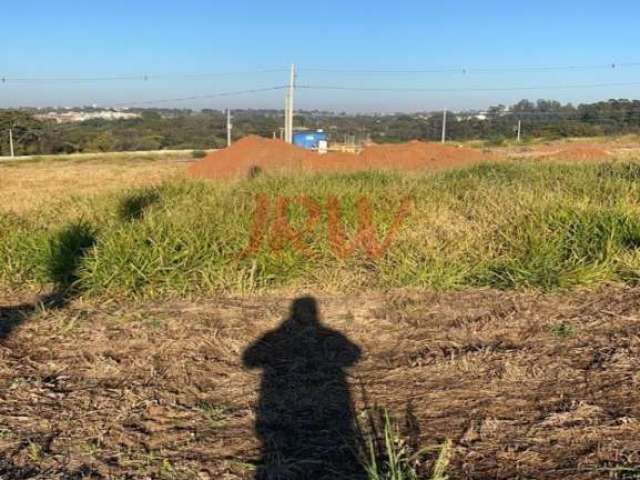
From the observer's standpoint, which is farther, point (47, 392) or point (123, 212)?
point (123, 212)

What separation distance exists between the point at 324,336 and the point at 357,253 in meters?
1.83

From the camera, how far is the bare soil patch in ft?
8.39

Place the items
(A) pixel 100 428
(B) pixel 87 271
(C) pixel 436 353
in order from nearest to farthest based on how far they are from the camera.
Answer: (A) pixel 100 428
(C) pixel 436 353
(B) pixel 87 271

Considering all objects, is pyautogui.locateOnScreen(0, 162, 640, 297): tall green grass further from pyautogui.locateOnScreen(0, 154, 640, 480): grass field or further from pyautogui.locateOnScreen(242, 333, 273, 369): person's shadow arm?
pyautogui.locateOnScreen(242, 333, 273, 369): person's shadow arm

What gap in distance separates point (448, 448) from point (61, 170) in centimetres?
1939

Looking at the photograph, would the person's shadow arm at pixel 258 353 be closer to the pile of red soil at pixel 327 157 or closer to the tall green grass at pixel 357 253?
the tall green grass at pixel 357 253

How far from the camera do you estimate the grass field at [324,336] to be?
8.61ft

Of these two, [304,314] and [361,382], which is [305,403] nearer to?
[361,382]

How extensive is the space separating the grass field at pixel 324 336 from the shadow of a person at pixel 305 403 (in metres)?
0.02

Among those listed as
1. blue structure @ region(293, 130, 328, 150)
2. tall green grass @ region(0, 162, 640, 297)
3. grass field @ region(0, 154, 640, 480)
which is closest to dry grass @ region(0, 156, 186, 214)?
tall green grass @ region(0, 162, 640, 297)

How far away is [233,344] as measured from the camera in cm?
398

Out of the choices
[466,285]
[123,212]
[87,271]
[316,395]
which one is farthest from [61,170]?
[316,395]

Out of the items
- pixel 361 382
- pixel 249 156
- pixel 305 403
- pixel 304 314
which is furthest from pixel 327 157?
pixel 305 403

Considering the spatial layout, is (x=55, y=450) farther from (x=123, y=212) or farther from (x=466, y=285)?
(x=123, y=212)
